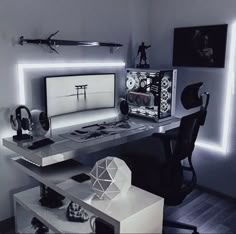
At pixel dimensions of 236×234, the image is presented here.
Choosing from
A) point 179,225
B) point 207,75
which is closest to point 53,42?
point 207,75

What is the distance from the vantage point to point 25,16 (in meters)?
2.38

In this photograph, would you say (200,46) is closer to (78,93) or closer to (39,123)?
(78,93)

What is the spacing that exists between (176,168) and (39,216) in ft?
3.32

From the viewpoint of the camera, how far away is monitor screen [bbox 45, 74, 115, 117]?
2.59 m

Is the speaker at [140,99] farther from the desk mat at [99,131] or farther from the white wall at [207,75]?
the white wall at [207,75]

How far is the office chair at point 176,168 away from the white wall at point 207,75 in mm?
773

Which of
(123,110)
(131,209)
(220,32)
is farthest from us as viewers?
(123,110)

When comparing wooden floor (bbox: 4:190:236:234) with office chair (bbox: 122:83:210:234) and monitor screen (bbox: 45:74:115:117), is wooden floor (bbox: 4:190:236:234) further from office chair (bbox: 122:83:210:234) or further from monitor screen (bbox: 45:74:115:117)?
monitor screen (bbox: 45:74:115:117)

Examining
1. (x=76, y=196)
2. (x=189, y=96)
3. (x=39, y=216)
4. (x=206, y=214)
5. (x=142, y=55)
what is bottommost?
(x=206, y=214)

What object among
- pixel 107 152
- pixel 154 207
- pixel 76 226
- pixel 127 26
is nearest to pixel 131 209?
pixel 154 207

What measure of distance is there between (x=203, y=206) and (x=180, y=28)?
6.14ft

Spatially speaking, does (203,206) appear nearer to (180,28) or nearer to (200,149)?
(200,149)

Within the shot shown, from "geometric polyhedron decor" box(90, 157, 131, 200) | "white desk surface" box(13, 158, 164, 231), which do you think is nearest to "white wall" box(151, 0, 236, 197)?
"white desk surface" box(13, 158, 164, 231)

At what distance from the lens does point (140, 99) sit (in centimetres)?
312
